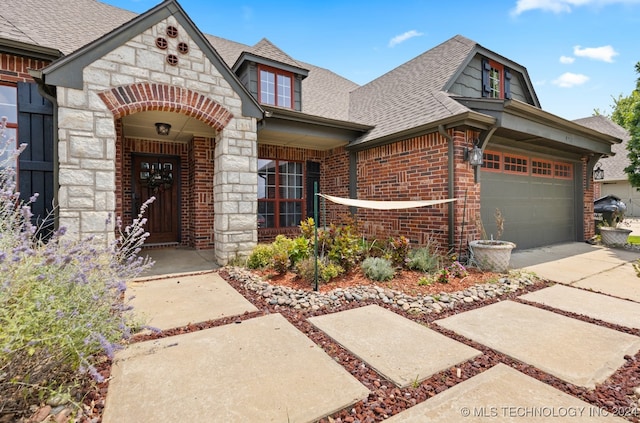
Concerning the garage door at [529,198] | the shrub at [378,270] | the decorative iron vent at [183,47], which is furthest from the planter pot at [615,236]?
the decorative iron vent at [183,47]

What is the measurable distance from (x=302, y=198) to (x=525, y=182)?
19.0 ft

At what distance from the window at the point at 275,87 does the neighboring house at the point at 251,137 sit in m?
0.04

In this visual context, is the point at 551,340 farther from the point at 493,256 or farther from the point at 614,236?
the point at 614,236

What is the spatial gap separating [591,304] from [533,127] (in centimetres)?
377

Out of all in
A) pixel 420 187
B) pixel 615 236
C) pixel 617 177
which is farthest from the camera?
pixel 617 177

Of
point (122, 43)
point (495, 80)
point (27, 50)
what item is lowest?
point (27, 50)

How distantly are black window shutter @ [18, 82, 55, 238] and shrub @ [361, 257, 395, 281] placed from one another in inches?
194

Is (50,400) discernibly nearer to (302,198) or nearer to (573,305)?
(573,305)

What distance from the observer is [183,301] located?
3.47 meters

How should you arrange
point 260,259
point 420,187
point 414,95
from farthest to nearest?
point 414,95 → point 420,187 → point 260,259

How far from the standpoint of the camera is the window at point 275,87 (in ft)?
22.6

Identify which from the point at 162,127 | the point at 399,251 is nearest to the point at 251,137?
the point at 162,127

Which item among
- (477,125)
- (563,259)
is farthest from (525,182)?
(477,125)

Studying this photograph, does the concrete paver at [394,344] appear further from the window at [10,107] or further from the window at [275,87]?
the window at [275,87]
